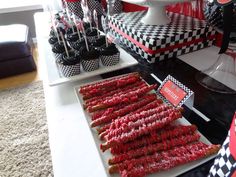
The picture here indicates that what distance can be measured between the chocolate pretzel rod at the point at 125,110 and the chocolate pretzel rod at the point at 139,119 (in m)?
0.05

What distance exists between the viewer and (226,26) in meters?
0.59

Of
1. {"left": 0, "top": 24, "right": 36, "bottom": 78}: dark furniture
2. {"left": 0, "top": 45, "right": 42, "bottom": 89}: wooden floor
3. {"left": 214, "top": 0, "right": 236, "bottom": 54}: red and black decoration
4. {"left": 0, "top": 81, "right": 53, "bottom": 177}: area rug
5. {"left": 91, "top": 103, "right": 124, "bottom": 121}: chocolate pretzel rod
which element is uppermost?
{"left": 214, "top": 0, "right": 236, "bottom": 54}: red and black decoration

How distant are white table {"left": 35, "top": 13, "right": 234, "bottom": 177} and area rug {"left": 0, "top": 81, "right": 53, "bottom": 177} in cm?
58

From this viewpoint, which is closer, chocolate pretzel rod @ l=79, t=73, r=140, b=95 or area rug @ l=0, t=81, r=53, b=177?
chocolate pretzel rod @ l=79, t=73, r=140, b=95

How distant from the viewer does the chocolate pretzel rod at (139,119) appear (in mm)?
494

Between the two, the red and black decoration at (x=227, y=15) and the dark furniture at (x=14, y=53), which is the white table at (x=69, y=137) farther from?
the dark furniture at (x=14, y=53)

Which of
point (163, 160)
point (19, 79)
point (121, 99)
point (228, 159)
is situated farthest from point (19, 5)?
point (228, 159)

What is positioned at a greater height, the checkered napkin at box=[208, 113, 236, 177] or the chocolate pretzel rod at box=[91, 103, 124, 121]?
the checkered napkin at box=[208, 113, 236, 177]

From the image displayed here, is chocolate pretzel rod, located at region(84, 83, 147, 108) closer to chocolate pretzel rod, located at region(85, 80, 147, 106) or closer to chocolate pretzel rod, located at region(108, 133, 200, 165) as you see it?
chocolate pretzel rod, located at region(85, 80, 147, 106)

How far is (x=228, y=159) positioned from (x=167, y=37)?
59 cm

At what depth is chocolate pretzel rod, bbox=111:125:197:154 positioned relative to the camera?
0.48 meters

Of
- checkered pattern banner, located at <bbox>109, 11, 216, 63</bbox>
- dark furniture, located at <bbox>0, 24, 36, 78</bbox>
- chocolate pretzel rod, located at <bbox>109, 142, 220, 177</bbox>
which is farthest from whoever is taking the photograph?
dark furniture, located at <bbox>0, 24, 36, 78</bbox>

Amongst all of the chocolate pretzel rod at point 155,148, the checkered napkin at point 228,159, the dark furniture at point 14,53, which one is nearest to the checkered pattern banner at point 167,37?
the chocolate pretzel rod at point 155,148

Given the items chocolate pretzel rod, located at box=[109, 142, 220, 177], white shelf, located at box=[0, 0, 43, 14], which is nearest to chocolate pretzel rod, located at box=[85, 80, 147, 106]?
chocolate pretzel rod, located at box=[109, 142, 220, 177]
